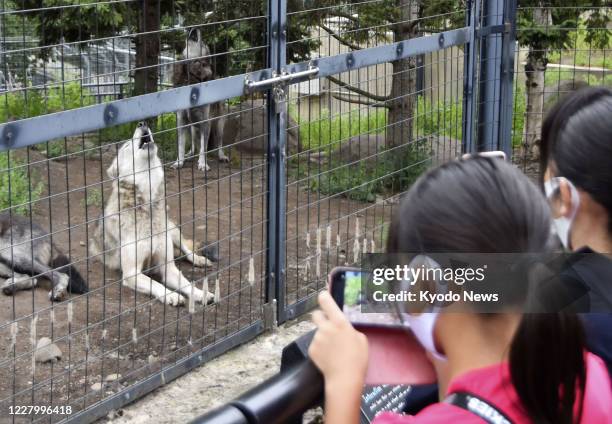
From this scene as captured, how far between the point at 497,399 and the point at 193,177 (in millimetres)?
4326

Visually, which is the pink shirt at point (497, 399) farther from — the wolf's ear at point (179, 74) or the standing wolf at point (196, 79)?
the wolf's ear at point (179, 74)

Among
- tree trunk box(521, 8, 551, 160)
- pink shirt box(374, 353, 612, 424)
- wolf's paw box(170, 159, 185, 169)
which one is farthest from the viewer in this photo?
tree trunk box(521, 8, 551, 160)

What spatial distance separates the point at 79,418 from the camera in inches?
166

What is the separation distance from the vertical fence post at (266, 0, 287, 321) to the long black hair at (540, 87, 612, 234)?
2.56m

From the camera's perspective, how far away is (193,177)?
18.7ft

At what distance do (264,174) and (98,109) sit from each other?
1.73 metres

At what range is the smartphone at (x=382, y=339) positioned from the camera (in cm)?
167

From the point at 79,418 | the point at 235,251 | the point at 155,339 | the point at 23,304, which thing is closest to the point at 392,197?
the point at 235,251

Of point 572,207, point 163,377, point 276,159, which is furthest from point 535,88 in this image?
point 572,207

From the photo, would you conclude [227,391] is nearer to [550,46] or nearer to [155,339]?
[155,339]

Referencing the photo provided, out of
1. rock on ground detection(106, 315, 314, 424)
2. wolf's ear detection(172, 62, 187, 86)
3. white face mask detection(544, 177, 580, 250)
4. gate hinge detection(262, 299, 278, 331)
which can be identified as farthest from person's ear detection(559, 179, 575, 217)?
wolf's ear detection(172, 62, 187, 86)

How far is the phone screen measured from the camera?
1.67 m

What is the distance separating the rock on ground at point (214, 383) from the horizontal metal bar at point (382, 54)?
1449 millimetres

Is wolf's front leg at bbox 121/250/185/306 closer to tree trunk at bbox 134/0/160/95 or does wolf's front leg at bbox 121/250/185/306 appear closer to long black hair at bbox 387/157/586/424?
tree trunk at bbox 134/0/160/95
